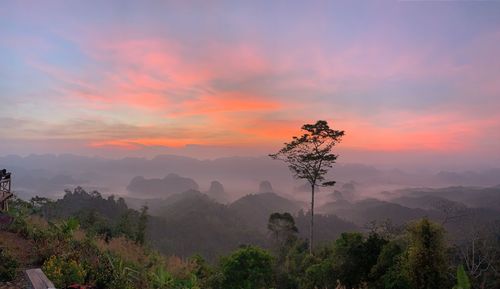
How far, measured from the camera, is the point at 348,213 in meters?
197

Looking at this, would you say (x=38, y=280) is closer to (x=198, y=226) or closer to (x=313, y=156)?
(x=313, y=156)

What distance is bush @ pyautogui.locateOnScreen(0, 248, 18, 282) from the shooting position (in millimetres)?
6887

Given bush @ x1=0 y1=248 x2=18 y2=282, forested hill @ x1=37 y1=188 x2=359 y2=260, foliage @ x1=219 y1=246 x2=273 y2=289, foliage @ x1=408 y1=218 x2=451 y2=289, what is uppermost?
bush @ x1=0 y1=248 x2=18 y2=282

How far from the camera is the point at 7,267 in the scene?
705 centimetres

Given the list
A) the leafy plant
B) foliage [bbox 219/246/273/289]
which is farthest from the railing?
foliage [bbox 219/246/273/289]

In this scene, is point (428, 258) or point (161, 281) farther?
point (428, 258)

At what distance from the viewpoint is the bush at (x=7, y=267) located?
689cm

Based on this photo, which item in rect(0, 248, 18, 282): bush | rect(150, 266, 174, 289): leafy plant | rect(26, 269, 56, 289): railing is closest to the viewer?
rect(26, 269, 56, 289): railing

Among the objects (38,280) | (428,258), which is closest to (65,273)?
(38,280)

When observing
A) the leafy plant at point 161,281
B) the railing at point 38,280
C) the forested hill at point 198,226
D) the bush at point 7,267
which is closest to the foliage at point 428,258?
the leafy plant at point 161,281

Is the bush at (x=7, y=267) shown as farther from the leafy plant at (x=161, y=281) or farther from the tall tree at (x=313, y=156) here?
the tall tree at (x=313, y=156)

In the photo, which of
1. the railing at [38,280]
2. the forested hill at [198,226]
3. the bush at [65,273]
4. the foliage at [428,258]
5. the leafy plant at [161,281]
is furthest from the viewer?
the forested hill at [198,226]

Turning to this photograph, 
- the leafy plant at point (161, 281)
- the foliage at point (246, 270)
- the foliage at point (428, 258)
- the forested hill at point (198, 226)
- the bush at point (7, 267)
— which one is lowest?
the forested hill at point (198, 226)

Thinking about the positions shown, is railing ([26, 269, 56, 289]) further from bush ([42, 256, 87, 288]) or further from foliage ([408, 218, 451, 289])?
foliage ([408, 218, 451, 289])
